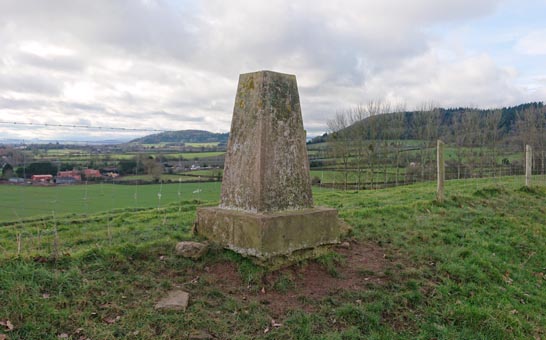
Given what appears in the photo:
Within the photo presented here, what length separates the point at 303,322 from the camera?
4402 millimetres

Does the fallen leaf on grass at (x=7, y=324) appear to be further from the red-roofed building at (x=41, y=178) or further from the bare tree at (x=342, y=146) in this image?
the bare tree at (x=342, y=146)

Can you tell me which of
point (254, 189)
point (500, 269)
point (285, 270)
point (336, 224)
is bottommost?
point (500, 269)

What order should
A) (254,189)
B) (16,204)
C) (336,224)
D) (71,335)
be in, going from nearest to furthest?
1. (71,335)
2. (254,189)
3. (336,224)
4. (16,204)

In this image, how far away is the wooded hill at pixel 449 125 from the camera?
30.7m

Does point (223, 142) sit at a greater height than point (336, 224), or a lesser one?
greater

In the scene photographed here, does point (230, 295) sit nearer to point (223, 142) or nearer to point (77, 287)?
point (77, 287)

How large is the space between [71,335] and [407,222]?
23.7 feet

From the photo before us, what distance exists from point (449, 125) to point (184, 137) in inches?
1122

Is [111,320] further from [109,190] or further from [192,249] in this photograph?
[109,190]

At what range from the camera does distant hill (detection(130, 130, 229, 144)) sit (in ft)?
64.9

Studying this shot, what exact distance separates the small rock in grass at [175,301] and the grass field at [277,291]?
95mm

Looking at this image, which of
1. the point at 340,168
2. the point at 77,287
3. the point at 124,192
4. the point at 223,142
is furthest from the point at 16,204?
the point at 340,168

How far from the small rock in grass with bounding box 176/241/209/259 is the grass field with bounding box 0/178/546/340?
0.11 metres

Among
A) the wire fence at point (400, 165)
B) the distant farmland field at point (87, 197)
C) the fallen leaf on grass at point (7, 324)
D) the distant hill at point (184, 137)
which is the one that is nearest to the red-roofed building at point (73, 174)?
the distant farmland field at point (87, 197)
